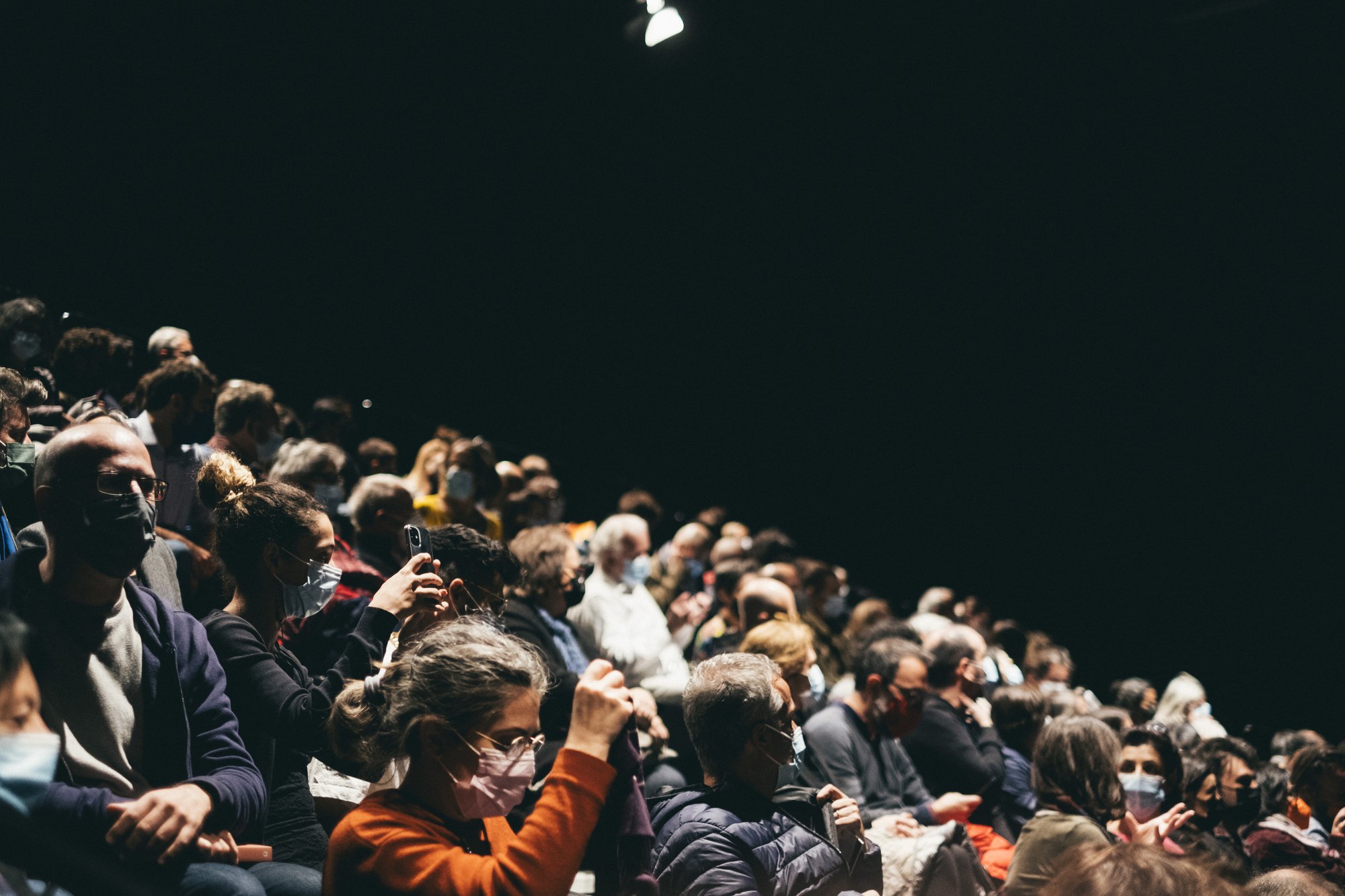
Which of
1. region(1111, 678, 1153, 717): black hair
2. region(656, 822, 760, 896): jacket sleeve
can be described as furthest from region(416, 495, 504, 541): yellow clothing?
region(1111, 678, 1153, 717): black hair

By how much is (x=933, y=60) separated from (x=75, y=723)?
997 centimetres

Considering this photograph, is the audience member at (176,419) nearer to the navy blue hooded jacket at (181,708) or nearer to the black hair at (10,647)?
the navy blue hooded jacket at (181,708)

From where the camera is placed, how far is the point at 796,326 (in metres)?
→ 12.5

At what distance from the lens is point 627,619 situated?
476 cm

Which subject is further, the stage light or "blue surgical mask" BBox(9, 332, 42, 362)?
the stage light

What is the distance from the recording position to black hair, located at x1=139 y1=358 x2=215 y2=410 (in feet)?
13.6

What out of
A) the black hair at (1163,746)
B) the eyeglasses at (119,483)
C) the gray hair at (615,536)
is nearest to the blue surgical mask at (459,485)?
the gray hair at (615,536)

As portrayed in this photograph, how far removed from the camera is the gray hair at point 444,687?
179cm

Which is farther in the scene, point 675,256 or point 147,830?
point 675,256

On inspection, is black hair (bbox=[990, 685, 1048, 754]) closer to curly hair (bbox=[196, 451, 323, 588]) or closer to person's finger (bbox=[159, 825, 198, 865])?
curly hair (bbox=[196, 451, 323, 588])

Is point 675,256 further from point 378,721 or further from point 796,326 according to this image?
point 378,721

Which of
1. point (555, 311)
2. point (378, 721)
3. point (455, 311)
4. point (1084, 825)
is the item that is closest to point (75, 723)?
point (378, 721)

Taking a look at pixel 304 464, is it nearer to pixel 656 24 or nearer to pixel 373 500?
pixel 373 500

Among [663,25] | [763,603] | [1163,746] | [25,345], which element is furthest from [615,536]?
[663,25]
